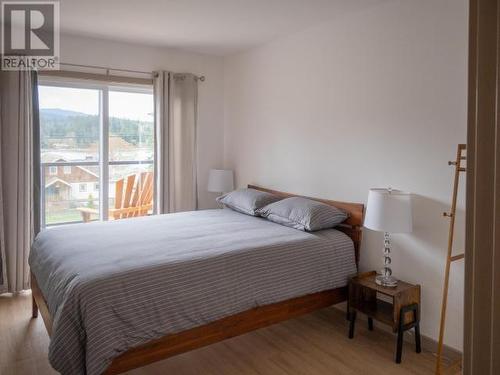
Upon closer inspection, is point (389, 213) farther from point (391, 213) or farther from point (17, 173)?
point (17, 173)

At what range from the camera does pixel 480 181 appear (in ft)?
1.34

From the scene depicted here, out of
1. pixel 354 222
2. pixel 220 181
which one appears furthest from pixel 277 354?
pixel 220 181

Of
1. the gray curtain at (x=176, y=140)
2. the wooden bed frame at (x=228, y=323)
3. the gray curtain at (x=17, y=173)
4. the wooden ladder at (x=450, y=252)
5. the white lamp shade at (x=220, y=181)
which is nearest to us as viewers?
the wooden bed frame at (x=228, y=323)

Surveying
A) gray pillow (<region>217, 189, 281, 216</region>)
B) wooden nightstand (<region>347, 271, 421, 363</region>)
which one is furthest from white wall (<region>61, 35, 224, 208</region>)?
wooden nightstand (<region>347, 271, 421, 363</region>)

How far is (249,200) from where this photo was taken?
3.95 m

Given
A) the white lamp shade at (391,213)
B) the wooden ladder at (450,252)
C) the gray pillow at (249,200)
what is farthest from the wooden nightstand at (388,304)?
the gray pillow at (249,200)

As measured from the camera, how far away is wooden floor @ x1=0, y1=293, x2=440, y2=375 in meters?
2.59

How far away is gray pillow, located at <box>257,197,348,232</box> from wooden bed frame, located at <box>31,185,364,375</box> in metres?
0.17

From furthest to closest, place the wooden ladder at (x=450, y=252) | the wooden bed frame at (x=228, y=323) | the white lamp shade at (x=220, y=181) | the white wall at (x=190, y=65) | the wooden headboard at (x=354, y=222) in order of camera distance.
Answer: the white lamp shade at (x=220, y=181)
the white wall at (x=190, y=65)
the wooden headboard at (x=354, y=222)
the wooden ladder at (x=450, y=252)
the wooden bed frame at (x=228, y=323)

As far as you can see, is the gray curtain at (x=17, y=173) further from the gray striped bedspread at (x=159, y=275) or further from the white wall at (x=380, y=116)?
the white wall at (x=380, y=116)

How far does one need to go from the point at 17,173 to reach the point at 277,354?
289 centimetres

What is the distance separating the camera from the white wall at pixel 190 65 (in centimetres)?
408

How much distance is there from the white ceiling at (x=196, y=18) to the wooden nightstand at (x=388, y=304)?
7.09ft

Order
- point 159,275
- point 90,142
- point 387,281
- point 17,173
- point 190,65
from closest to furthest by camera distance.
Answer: point 159,275, point 387,281, point 17,173, point 90,142, point 190,65
